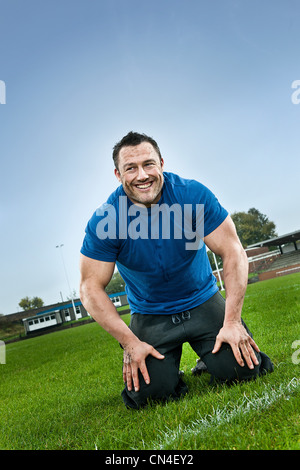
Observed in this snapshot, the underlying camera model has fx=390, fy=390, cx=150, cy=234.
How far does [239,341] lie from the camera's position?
2.93 metres

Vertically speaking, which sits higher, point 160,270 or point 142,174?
point 142,174

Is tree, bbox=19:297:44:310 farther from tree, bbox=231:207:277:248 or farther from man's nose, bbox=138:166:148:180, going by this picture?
man's nose, bbox=138:166:148:180

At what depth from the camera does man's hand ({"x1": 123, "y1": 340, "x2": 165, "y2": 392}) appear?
300 centimetres

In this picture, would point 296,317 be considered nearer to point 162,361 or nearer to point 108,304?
point 162,361

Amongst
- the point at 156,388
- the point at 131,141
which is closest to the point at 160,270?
the point at 156,388

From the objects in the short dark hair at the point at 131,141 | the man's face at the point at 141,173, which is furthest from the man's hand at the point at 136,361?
the short dark hair at the point at 131,141

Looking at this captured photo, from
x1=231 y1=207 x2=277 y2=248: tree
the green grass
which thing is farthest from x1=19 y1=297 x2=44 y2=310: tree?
the green grass

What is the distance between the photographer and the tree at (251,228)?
81.4 metres

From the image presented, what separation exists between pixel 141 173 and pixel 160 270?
0.82m

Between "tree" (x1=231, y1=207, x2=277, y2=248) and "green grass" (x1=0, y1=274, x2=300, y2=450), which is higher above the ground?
"tree" (x1=231, y1=207, x2=277, y2=248)

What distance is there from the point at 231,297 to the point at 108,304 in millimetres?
981

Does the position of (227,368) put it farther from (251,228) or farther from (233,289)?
(251,228)

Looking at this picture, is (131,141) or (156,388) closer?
(156,388)

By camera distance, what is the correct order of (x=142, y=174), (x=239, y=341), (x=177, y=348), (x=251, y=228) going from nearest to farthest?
1. (x=239, y=341)
2. (x=142, y=174)
3. (x=177, y=348)
4. (x=251, y=228)
